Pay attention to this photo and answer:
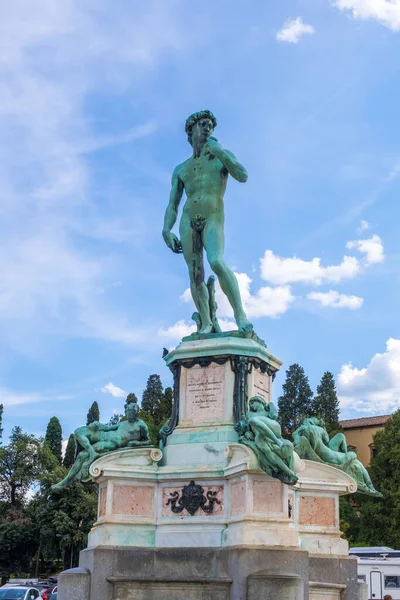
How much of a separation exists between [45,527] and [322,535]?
42776 mm

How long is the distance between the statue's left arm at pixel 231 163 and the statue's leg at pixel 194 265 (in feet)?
3.87

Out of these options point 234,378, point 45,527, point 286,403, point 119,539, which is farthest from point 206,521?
point 286,403

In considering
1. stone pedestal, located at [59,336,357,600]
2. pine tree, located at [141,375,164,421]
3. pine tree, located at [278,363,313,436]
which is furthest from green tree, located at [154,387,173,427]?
stone pedestal, located at [59,336,357,600]

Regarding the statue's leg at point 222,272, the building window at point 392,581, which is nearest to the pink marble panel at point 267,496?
the statue's leg at point 222,272

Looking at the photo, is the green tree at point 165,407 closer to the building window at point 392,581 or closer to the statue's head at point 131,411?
the building window at point 392,581

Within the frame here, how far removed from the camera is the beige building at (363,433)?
6338 centimetres

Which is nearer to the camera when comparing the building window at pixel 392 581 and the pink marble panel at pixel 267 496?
the pink marble panel at pixel 267 496

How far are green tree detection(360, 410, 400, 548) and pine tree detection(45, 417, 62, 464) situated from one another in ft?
106

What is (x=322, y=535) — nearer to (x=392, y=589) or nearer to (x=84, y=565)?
(x=84, y=565)

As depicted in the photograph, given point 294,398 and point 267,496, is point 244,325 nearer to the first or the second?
point 267,496

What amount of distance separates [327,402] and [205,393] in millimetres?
51263

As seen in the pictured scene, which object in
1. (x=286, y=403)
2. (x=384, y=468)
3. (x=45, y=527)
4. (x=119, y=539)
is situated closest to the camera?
(x=119, y=539)

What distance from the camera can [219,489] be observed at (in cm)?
1077

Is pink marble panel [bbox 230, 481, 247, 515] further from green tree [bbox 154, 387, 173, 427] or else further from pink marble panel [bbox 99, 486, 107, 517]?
green tree [bbox 154, 387, 173, 427]
